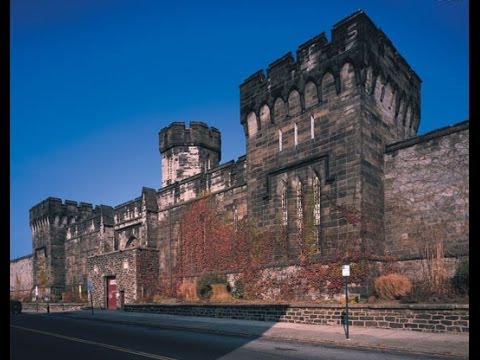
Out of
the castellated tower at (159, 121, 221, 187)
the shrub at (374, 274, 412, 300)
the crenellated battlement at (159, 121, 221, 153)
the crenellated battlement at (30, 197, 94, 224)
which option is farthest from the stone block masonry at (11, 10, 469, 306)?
the crenellated battlement at (30, 197, 94, 224)

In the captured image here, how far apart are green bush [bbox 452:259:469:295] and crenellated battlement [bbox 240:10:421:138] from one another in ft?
27.6

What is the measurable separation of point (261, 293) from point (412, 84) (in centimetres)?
1391

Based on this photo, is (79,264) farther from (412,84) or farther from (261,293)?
(412,84)

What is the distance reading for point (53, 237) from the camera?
4706 cm

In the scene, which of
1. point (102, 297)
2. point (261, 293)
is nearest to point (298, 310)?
point (261, 293)

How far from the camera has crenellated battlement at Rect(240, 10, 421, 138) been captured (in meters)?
19.7

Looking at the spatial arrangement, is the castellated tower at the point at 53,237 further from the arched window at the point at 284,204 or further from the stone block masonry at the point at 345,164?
the arched window at the point at 284,204

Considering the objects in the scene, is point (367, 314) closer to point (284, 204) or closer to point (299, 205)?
point (299, 205)

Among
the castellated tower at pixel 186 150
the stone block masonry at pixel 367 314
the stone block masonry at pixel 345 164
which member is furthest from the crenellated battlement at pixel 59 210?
the stone block masonry at pixel 367 314

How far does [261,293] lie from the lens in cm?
2200

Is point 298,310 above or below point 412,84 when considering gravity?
below

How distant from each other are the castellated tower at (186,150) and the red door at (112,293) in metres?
9.59

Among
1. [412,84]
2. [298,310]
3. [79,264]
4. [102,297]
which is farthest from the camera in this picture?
[79,264]

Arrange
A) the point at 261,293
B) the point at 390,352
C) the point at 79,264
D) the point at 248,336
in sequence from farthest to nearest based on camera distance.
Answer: the point at 79,264 < the point at 261,293 < the point at 248,336 < the point at 390,352
